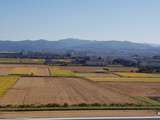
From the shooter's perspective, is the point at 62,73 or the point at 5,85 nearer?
the point at 5,85

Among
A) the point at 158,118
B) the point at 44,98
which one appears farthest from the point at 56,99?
the point at 158,118

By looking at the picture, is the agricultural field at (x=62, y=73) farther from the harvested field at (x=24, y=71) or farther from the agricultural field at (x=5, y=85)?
the agricultural field at (x=5, y=85)

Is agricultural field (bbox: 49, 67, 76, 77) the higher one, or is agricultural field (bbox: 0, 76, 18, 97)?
agricultural field (bbox: 0, 76, 18, 97)

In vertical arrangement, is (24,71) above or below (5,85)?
below

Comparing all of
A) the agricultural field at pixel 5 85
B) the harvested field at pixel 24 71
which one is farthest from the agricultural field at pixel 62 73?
the agricultural field at pixel 5 85

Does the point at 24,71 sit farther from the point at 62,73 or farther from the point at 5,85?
the point at 5,85

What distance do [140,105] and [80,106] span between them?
3511 mm

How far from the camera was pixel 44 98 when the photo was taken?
22.5m

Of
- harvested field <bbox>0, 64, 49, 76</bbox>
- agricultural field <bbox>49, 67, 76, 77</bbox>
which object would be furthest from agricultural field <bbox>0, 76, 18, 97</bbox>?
harvested field <bbox>0, 64, 49, 76</bbox>

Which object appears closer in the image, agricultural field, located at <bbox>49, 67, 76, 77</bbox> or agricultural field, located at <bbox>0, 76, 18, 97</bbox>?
agricultural field, located at <bbox>0, 76, 18, 97</bbox>

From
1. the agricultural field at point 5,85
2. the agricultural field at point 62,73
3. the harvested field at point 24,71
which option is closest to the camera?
the agricultural field at point 5,85

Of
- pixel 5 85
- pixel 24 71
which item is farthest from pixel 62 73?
pixel 5 85

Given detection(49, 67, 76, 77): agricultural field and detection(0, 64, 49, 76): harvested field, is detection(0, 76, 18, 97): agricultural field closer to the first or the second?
detection(49, 67, 76, 77): agricultural field

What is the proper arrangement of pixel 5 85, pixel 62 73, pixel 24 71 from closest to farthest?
pixel 5 85 → pixel 62 73 → pixel 24 71
